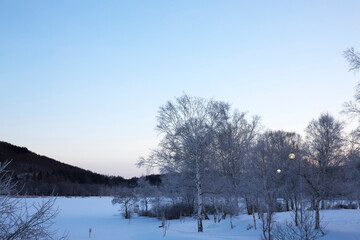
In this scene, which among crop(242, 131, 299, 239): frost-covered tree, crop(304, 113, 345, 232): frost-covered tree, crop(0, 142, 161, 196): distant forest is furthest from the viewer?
crop(0, 142, 161, 196): distant forest

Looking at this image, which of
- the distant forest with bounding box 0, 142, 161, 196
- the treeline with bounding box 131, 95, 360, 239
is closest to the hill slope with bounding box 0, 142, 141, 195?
the distant forest with bounding box 0, 142, 161, 196

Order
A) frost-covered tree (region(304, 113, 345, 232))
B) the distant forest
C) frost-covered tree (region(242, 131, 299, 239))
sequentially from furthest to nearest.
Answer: the distant forest < frost-covered tree (region(242, 131, 299, 239)) < frost-covered tree (region(304, 113, 345, 232))

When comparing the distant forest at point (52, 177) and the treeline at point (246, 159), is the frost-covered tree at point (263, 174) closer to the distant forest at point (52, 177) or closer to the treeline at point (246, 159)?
the treeline at point (246, 159)

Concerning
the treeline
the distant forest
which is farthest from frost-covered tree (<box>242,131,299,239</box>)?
the distant forest

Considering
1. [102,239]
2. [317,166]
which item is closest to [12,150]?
[102,239]

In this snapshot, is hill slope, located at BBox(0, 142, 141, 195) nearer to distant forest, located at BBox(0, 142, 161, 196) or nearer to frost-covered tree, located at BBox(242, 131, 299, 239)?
distant forest, located at BBox(0, 142, 161, 196)

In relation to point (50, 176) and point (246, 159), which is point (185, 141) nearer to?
point (246, 159)

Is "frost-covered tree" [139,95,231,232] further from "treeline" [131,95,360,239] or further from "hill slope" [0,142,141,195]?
"hill slope" [0,142,141,195]

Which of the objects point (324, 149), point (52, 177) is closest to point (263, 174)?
point (324, 149)

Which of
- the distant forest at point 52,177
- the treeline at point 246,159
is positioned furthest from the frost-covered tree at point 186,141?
the distant forest at point 52,177

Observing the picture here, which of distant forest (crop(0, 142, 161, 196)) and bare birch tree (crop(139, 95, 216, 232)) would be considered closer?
bare birch tree (crop(139, 95, 216, 232))

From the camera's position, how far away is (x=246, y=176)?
30094mm

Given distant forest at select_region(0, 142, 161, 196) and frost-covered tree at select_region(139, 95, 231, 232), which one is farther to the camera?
distant forest at select_region(0, 142, 161, 196)

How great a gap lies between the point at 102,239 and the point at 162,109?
38.5 feet
